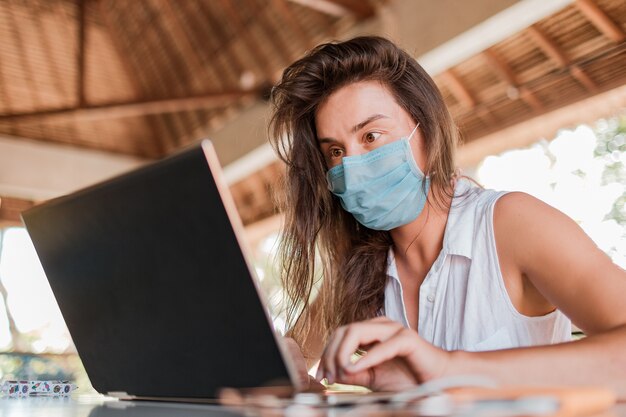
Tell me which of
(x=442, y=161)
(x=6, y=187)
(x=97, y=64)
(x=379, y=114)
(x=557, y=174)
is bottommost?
(x=557, y=174)

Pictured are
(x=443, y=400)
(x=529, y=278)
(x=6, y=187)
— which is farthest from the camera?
(x=6, y=187)

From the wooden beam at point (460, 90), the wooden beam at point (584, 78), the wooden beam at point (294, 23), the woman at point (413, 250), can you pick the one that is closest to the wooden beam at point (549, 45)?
the wooden beam at point (584, 78)

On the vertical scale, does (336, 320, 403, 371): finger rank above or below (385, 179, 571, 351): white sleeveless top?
above

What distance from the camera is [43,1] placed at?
7.81m

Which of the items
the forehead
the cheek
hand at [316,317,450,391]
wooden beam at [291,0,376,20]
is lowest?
hand at [316,317,450,391]

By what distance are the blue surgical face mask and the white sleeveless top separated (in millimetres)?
113

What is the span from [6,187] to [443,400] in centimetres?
803

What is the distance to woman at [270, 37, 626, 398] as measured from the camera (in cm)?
100

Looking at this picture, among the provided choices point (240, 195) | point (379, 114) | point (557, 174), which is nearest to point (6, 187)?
point (240, 195)

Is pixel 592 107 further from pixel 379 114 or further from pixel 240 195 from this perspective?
pixel 240 195

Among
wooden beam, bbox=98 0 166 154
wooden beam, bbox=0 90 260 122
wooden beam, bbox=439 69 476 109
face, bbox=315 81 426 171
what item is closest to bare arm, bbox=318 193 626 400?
face, bbox=315 81 426 171

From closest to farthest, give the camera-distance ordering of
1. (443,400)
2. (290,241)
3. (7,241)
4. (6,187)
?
1. (443,400)
2. (290,241)
3. (6,187)
4. (7,241)

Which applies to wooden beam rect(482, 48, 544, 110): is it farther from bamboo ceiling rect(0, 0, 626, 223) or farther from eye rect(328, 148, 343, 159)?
eye rect(328, 148, 343, 159)

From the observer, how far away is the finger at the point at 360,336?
0.92 m
